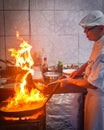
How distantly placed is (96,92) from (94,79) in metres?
0.19

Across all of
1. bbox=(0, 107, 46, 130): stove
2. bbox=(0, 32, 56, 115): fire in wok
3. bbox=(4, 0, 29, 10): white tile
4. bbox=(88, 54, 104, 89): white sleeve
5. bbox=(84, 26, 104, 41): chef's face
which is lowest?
bbox=(0, 107, 46, 130): stove

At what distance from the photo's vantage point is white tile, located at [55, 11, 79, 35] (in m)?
3.27

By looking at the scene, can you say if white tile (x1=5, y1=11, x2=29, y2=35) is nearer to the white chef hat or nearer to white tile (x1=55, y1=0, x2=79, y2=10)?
white tile (x1=55, y1=0, x2=79, y2=10)

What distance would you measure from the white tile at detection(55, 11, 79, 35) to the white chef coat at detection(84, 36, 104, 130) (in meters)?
1.42

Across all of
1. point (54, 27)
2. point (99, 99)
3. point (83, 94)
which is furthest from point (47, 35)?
point (99, 99)

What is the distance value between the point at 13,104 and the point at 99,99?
2.25 feet

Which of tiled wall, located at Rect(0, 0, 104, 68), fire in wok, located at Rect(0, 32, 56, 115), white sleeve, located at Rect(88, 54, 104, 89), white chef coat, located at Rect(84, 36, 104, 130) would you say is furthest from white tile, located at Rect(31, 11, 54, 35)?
white sleeve, located at Rect(88, 54, 104, 89)

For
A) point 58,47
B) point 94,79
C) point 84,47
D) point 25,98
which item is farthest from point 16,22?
point 94,79

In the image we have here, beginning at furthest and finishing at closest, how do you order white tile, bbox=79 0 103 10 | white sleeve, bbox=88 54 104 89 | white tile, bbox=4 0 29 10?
white tile, bbox=79 0 103 10
white tile, bbox=4 0 29 10
white sleeve, bbox=88 54 104 89

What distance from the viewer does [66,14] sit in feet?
10.7

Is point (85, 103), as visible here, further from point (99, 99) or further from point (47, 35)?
point (47, 35)

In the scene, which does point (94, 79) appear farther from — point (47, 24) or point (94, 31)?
point (47, 24)

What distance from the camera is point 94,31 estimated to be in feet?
5.91

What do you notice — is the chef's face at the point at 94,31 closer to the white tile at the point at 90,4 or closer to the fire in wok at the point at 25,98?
the fire in wok at the point at 25,98
